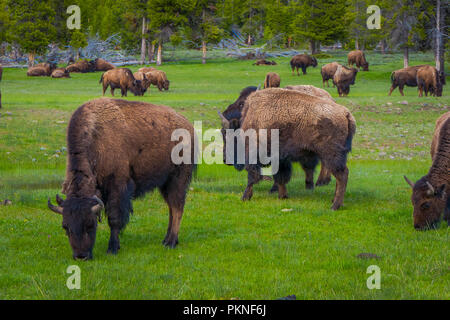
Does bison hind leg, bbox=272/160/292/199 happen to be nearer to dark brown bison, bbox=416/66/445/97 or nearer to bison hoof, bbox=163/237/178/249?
bison hoof, bbox=163/237/178/249

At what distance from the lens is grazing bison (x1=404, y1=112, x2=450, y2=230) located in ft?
28.5

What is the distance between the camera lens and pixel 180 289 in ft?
18.9

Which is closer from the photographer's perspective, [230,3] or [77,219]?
[77,219]

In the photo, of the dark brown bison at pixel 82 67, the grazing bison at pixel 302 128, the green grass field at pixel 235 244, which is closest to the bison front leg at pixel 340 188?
the grazing bison at pixel 302 128

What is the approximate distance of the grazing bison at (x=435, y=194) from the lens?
8.70 metres

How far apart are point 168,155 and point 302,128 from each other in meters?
3.51

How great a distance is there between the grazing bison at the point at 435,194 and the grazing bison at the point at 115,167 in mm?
3620

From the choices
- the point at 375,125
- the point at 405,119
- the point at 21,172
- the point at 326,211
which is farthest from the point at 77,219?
the point at 405,119

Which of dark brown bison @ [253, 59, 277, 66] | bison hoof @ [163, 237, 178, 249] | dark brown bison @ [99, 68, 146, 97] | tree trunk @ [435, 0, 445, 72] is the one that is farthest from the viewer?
dark brown bison @ [253, 59, 277, 66]

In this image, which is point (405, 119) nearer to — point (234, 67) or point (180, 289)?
point (180, 289)

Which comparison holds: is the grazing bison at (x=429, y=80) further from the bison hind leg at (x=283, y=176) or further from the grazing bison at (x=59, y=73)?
the grazing bison at (x=59, y=73)

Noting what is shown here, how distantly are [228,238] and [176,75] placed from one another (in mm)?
39658

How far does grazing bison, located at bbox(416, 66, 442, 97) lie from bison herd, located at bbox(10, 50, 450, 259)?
67.9 ft

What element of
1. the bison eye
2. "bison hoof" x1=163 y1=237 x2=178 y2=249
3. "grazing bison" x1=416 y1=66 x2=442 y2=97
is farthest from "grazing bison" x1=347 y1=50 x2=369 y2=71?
"bison hoof" x1=163 y1=237 x2=178 y2=249
